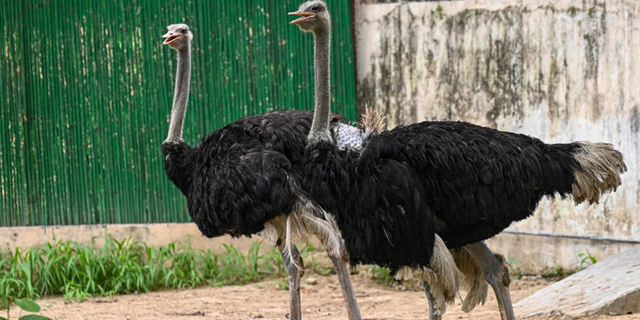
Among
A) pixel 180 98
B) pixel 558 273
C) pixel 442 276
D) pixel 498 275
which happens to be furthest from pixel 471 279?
pixel 180 98

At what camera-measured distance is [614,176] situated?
5250 millimetres

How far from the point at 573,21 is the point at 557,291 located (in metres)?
1.97

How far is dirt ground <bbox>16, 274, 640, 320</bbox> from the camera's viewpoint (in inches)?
264

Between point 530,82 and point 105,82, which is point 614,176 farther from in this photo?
point 105,82

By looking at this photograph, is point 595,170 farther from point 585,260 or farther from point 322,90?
point 585,260

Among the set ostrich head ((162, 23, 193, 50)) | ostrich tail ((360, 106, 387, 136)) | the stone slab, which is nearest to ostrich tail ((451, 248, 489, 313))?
the stone slab

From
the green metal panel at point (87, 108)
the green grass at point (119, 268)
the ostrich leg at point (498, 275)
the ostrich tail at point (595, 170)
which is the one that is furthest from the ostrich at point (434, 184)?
the green metal panel at point (87, 108)

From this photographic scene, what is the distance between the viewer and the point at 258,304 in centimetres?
715

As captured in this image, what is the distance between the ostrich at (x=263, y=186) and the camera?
18.4ft

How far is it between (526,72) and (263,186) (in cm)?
264

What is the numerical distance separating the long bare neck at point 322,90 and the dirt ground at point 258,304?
1.69 metres

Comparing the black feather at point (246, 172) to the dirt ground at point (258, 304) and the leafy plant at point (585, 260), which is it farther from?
the leafy plant at point (585, 260)

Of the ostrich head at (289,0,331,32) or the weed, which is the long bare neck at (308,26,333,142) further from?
the weed

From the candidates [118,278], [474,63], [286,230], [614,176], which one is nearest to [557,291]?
[614,176]
